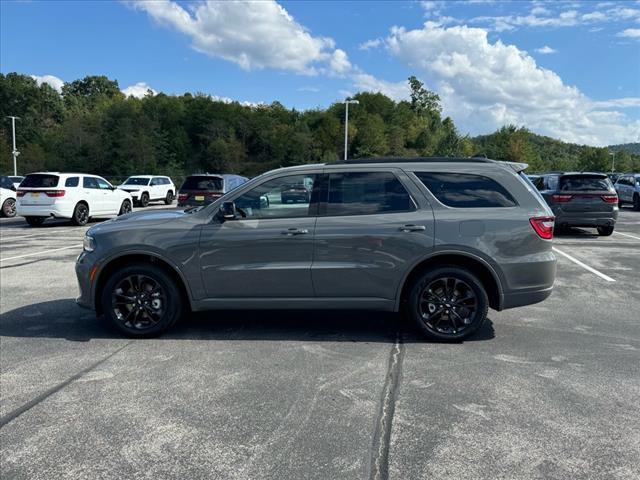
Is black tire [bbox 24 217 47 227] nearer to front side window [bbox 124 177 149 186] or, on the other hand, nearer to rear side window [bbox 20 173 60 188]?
rear side window [bbox 20 173 60 188]

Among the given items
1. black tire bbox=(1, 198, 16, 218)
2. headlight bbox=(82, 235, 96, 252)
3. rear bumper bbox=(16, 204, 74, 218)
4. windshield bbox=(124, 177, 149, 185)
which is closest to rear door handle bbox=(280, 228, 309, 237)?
headlight bbox=(82, 235, 96, 252)

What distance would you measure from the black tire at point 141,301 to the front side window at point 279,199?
110 cm

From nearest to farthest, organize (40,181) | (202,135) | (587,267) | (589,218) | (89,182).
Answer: (587,267), (589,218), (40,181), (89,182), (202,135)

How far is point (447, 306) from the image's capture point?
17.3 ft

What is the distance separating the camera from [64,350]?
5.13m

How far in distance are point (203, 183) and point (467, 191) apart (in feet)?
40.7

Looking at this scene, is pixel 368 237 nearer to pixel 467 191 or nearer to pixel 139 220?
pixel 467 191

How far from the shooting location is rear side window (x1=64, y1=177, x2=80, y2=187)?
56.2 ft

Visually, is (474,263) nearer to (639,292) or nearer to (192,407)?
(192,407)

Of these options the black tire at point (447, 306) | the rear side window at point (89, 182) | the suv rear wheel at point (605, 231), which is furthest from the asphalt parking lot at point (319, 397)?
the rear side window at point (89, 182)

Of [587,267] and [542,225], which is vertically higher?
[542,225]

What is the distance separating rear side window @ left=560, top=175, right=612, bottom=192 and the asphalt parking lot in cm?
802

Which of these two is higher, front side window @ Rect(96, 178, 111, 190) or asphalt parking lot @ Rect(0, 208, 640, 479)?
front side window @ Rect(96, 178, 111, 190)

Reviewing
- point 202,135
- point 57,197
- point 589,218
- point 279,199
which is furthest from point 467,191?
point 202,135
